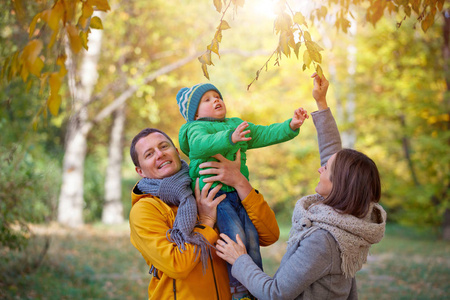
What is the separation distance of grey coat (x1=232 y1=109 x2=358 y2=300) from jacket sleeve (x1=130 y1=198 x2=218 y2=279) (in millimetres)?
262

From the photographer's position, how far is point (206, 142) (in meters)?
2.41

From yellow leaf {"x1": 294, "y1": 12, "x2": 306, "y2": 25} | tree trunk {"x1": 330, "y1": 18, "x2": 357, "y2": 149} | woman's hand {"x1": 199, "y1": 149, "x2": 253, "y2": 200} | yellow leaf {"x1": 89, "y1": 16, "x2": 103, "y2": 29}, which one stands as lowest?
woman's hand {"x1": 199, "y1": 149, "x2": 253, "y2": 200}

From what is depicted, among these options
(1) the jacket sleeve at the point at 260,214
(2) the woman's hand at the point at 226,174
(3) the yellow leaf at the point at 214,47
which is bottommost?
(1) the jacket sleeve at the point at 260,214

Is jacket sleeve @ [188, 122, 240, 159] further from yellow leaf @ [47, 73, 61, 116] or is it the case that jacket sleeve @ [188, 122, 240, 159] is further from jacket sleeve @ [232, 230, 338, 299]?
yellow leaf @ [47, 73, 61, 116]

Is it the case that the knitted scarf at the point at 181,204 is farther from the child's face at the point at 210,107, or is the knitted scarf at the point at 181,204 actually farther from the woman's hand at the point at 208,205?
the child's face at the point at 210,107

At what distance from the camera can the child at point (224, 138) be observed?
2.40 meters

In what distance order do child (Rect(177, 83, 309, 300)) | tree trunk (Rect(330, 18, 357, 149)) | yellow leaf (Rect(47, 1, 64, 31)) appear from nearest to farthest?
1. yellow leaf (Rect(47, 1, 64, 31))
2. child (Rect(177, 83, 309, 300))
3. tree trunk (Rect(330, 18, 357, 149))

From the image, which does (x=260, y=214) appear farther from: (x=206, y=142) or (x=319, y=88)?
(x=319, y=88)

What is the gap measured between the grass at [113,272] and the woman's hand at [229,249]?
12.6 ft

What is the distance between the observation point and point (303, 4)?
3.34m

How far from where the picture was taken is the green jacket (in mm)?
2389

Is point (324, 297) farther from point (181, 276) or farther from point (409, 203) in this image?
point (409, 203)

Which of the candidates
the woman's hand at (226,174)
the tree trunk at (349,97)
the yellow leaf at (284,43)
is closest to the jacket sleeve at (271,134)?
the woman's hand at (226,174)

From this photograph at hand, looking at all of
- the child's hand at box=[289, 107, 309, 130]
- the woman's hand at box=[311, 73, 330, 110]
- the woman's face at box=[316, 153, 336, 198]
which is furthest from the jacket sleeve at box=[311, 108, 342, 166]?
the woman's face at box=[316, 153, 336, 198]
